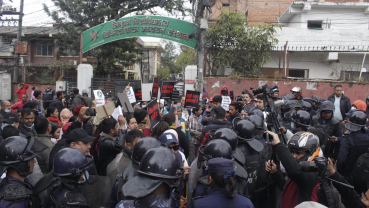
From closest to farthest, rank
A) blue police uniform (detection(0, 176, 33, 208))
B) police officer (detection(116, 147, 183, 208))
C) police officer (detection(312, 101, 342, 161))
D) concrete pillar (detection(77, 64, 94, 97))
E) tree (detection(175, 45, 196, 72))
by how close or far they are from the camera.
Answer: police officer (detection(116, 147, 183, 208)), blue police uniform (detection(0, 176, 33, 208)), police officer (detection(312, 101, 342, 161)), concrete pillar (detection(77, 64, 94, 97)), tree (detection(175, 45, 196, 72))

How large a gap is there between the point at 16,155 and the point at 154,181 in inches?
61.9

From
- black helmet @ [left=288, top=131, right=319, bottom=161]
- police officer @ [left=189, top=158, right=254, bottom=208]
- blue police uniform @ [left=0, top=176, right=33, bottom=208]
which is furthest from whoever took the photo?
black helmet @ [left=288, top=131, right=319, bottom=161]

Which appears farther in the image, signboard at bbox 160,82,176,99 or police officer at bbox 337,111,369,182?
Result: signboard at bbox 160,82,176,99

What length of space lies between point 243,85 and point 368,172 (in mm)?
9884

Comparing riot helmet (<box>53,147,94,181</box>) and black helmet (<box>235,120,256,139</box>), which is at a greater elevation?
black helmet (<box>235,120,256,139</box>)

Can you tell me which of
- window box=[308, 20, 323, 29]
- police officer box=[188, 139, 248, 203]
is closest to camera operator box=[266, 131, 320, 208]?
police officer box=[188, 139, 248, 203]

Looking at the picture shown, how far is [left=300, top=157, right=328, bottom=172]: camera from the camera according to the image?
266 cm

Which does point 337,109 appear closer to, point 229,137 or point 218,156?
point 229,137

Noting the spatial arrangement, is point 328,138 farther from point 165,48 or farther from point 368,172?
point 165,48

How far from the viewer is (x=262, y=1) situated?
28688mm

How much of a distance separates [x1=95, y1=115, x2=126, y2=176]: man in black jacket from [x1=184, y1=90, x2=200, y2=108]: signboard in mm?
3616

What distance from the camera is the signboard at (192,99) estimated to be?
789 cm

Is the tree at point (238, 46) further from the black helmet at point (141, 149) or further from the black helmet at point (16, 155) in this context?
the black helmet at point (16, 155)

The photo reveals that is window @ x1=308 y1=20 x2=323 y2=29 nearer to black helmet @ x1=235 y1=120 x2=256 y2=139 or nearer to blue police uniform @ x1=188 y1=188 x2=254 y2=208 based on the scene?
black helmet @ x1=235 y1=120 x2=256 y2=139
